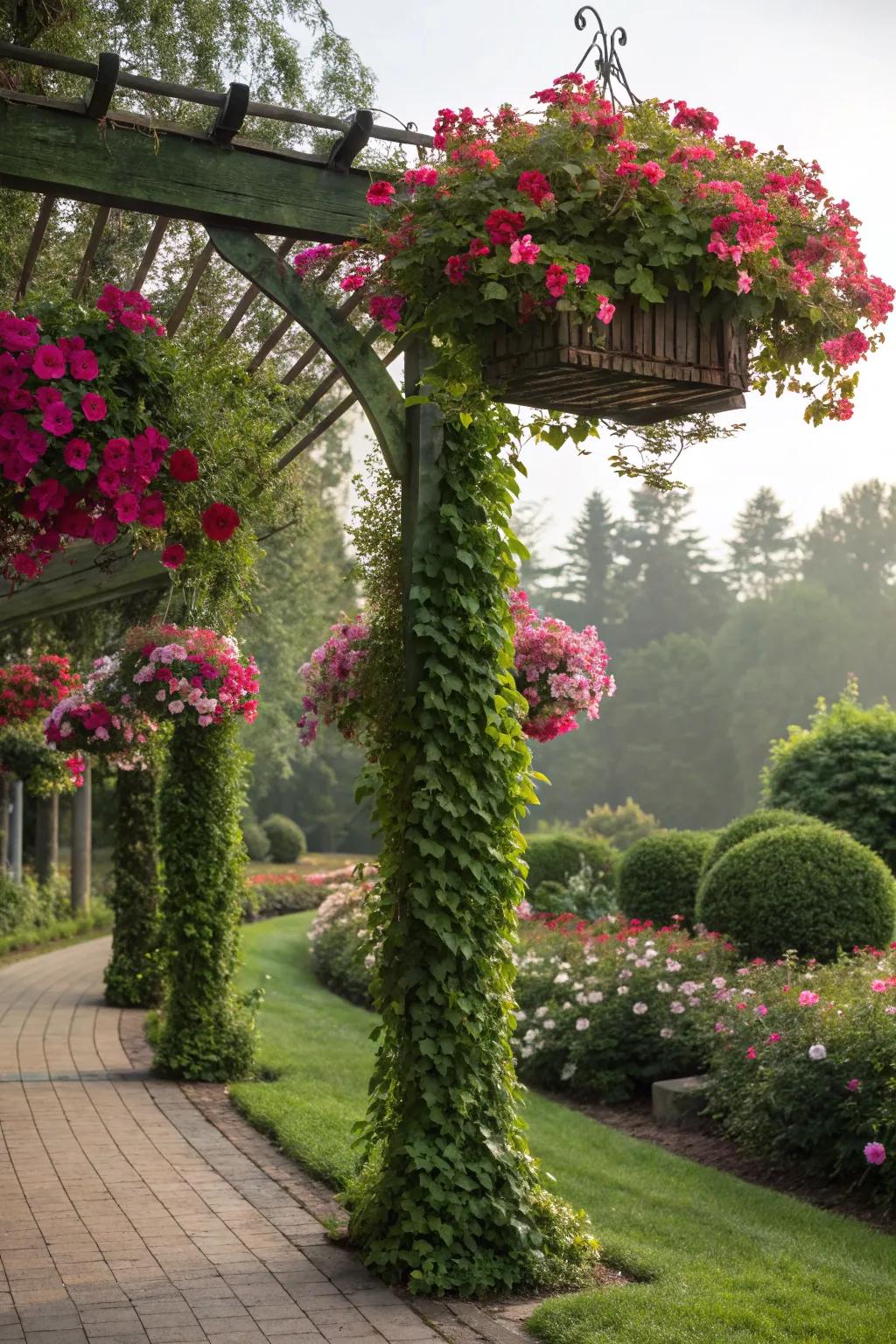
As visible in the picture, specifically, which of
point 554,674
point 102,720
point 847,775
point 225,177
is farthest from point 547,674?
point 847,775

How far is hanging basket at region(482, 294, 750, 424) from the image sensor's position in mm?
3379

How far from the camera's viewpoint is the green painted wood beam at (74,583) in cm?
792

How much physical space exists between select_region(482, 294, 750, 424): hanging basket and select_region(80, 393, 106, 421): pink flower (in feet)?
3.38

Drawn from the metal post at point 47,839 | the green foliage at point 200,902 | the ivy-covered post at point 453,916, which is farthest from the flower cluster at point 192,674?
the metal post at point 47,839

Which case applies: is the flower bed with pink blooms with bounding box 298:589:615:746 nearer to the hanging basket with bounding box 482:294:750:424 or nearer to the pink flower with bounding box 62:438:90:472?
the hanging basket with bounding box 482:294:750:424

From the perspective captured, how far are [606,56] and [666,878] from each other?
7828mm

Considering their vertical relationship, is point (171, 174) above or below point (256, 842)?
above

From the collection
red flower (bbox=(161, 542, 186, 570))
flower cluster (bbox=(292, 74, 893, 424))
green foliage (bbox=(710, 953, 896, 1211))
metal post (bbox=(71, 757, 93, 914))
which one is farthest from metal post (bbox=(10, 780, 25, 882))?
flower cluster (bbox=(292, 74, 893, 424))

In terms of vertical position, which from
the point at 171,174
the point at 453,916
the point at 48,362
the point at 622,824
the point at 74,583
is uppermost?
the point at 171,174

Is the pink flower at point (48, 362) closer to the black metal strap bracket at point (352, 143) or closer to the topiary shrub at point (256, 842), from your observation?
the black metal strap bracket at point (352, 143)

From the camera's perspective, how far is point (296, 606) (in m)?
21.0

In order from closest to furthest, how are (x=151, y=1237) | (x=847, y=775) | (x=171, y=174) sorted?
1. (x=171, y=174)
2. (x=151, y=1237)
3. (x=847, y=775)

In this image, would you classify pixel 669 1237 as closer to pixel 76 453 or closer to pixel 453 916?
pixel 453 916

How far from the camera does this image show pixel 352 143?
4070 millimetres
